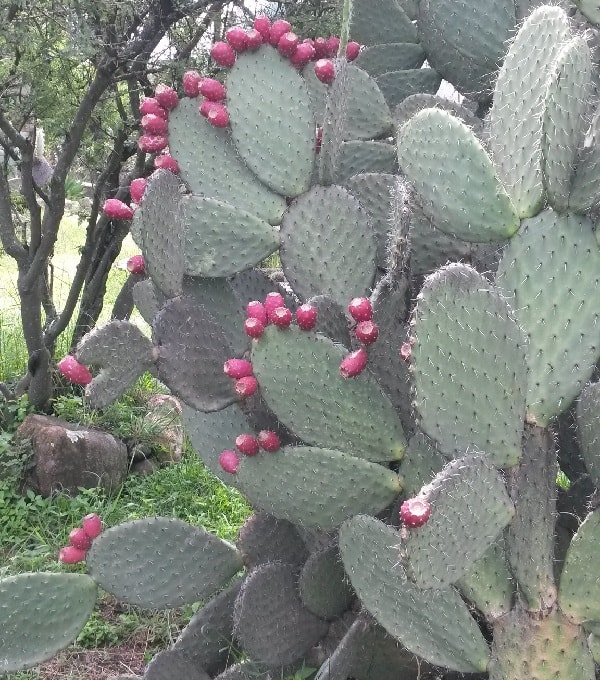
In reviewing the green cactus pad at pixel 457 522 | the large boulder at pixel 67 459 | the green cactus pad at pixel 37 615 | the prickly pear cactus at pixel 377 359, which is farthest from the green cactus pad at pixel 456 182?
the large boulder at pixel 67 459

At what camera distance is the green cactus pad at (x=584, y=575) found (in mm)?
1384

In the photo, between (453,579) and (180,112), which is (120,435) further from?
(453,579)

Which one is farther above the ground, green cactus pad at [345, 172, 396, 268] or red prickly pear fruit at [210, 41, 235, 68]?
red prickly pear fruit at [210, 41, 235, 68]

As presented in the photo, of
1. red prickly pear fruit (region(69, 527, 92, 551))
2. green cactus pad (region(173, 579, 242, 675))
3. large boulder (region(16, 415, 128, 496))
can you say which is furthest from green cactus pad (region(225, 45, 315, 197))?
large boulder (region(16, 415, 128, 496))

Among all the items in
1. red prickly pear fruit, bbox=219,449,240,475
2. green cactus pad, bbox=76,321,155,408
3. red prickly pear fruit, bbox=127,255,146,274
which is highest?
red prickly pear fruit, bbox=127,255,146,274

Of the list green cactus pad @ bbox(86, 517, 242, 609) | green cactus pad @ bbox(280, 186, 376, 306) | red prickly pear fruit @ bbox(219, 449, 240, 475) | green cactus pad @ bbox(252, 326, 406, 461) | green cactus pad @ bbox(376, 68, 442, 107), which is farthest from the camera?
green cactus pad @ bbox(376, 68, 442, 107)

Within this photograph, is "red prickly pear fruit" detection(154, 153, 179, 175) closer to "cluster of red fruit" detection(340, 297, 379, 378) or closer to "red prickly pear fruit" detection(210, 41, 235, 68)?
"red prickly pear fruit" detection(210, 41, 235, 68)

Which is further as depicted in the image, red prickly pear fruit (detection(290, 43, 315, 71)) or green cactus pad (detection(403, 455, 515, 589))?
red prickly pear fruit (detection(290, 43, 315, 71))

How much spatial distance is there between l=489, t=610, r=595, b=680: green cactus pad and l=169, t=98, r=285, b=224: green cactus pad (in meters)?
1.07

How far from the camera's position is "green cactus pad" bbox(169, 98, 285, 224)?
1941mm

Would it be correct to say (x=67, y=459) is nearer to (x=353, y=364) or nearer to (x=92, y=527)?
(x=92, y=527)

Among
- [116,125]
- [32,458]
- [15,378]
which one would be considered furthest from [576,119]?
[15,378]

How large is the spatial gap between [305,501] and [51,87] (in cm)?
323

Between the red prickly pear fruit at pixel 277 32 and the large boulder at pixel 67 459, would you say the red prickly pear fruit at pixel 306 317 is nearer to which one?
the red prickly pear fruit at pixel 277 32
